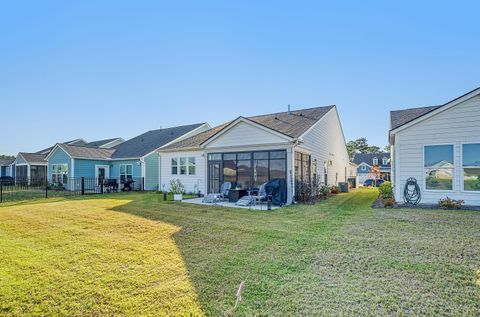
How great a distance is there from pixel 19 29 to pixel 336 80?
18128 millimetres

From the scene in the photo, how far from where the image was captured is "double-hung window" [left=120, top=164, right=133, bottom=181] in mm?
23125

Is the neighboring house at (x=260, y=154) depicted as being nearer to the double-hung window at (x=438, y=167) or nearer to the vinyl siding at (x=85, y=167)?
the double-hung window at (x=438, y=167)

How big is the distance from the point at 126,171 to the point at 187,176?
8553 mm

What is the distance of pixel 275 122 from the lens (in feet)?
54.0

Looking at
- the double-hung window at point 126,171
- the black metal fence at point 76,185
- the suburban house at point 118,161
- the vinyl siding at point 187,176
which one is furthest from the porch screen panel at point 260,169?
the double-hung window at point 126,171

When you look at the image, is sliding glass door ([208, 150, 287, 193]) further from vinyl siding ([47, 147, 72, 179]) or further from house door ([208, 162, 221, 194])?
vinyl siding ([47, 147, 72, 179])

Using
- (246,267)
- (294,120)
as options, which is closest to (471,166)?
(294,120)

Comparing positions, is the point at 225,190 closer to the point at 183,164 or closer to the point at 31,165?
the point at 183,164

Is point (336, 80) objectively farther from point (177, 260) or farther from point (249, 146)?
point (177, 260)

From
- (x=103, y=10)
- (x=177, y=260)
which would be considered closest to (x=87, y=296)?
(x=177, y=260)

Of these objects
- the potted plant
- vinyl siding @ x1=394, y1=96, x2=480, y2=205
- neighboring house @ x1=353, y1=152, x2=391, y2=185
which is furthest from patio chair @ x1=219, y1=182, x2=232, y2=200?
neighboring house @ x1=353, y1=152, x2=391, y2=185

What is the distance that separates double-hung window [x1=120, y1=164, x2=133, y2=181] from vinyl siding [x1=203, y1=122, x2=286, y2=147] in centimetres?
1163

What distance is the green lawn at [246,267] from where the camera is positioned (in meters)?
3.21

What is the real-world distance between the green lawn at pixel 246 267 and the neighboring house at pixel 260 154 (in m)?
5.17
